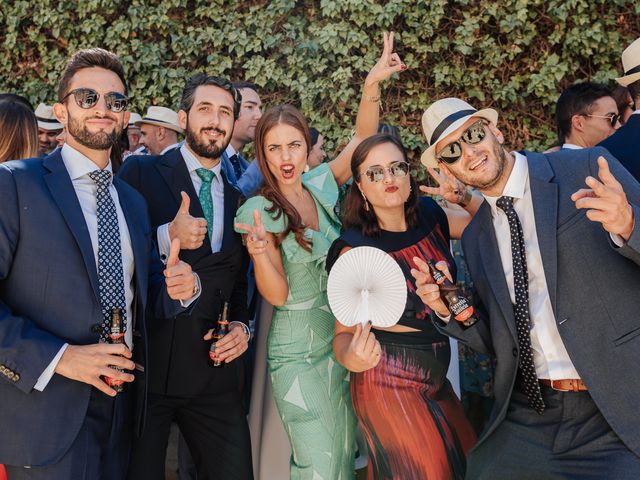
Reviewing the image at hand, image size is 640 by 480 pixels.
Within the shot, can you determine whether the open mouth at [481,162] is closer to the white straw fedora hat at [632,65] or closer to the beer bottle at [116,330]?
the white straw fedora hat at [632,65]

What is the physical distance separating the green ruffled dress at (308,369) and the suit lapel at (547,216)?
1.35m

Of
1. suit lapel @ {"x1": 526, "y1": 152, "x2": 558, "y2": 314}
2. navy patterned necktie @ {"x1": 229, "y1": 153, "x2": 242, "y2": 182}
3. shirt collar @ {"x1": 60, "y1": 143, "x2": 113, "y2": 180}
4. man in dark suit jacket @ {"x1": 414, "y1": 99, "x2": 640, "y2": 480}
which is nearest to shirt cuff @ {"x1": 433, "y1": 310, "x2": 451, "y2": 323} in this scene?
man in dark suit jacket @ {"x1": 414, "y1": 99, "x2": 640, "y2": 480}

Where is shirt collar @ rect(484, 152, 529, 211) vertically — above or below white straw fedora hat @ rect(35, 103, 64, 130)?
below

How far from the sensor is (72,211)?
3031 mm

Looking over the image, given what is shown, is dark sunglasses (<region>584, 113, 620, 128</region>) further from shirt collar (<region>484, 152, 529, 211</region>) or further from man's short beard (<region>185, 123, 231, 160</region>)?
man's short beard (<region>185, 123, 231, 160</region>)

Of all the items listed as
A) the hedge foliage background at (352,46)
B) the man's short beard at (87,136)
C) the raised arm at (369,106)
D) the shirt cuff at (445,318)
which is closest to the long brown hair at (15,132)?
the man's short beard at (87,136)

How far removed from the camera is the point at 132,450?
12.2ft

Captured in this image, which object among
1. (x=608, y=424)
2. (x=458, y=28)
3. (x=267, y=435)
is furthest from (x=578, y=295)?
(x=458, y=28)

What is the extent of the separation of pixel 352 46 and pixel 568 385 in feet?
14.6

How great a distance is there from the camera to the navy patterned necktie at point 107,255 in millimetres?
3131

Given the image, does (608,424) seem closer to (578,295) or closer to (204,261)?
(578,295)

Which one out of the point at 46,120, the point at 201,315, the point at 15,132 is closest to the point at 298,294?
the point at 201,315

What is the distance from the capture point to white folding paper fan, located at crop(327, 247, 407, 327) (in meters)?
3.36

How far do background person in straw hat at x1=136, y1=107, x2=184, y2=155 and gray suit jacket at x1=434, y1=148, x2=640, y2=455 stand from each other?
4.47 m
